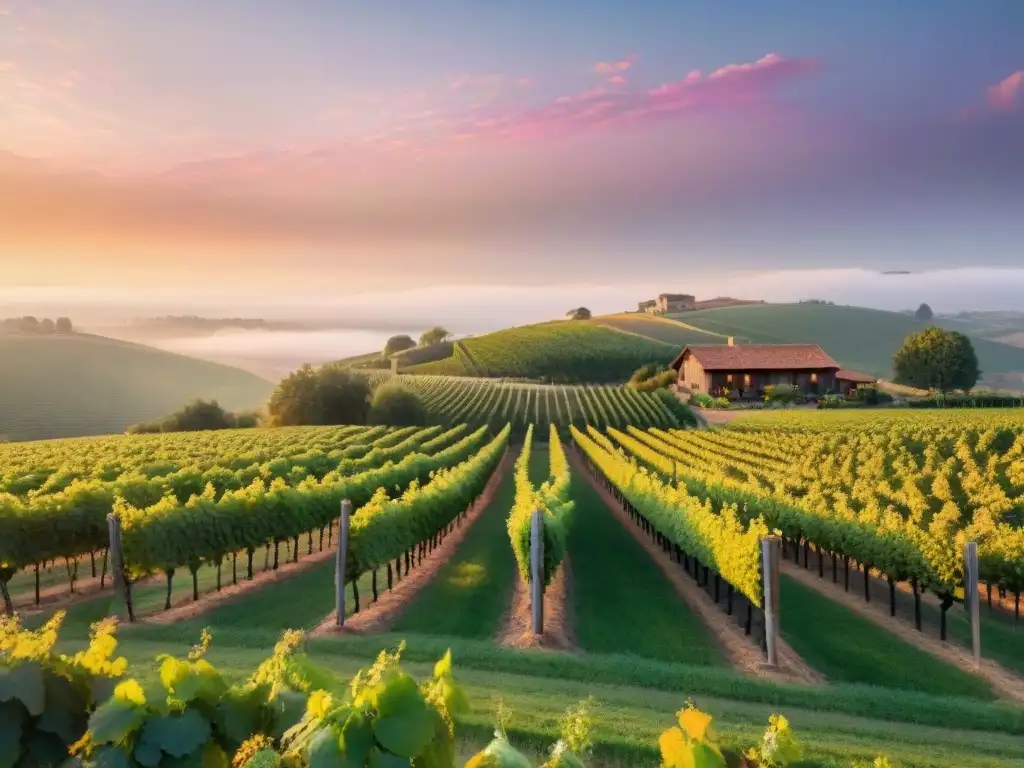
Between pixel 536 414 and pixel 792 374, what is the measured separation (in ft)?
107

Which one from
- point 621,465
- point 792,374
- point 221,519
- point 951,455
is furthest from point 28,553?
point 792,374

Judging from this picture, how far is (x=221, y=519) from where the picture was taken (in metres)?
15.1

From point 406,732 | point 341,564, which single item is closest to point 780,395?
point 341,564

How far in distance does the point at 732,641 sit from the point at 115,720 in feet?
35.7

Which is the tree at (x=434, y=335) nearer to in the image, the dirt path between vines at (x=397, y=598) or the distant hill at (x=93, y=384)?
the distant hill at (x=93, y=384)

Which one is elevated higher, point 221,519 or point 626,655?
point 221,519

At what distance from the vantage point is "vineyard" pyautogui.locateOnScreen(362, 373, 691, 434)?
210 ft

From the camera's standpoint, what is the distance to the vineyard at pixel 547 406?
210 feet

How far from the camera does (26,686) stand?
365 centimetres

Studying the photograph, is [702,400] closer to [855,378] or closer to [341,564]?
[855,378]

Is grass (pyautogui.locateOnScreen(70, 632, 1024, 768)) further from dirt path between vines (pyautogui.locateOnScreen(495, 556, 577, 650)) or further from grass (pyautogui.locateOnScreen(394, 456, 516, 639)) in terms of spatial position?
grass (pyautogui.locateOnScreen(394, 456, 516, 639))

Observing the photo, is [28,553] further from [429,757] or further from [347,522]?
[429,757]

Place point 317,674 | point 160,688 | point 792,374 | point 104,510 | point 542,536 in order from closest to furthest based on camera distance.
A: point 160,688 < point 317,674 < point 542,536 < point 104,510 < point 792,374

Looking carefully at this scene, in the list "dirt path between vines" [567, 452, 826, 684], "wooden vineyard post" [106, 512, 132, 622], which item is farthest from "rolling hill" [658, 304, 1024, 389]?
"wooden vineyard post" [106, 512, 132, 622]
